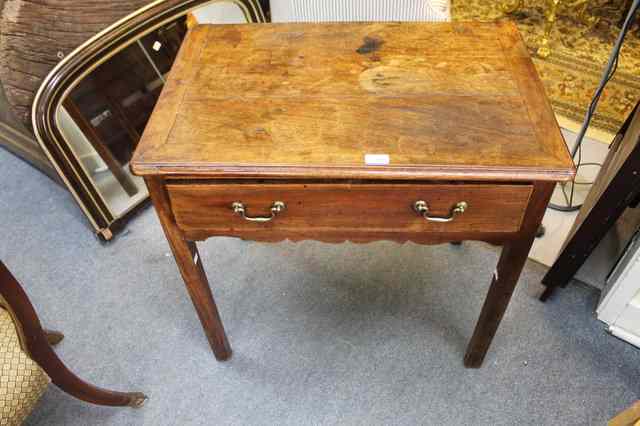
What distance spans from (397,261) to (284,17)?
954 millimetres

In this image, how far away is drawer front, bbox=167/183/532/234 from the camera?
819mm

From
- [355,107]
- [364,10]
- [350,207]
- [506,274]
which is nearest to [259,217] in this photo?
[350,207]

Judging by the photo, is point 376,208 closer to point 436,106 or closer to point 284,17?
point 436,106

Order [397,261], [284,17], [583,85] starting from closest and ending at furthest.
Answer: [397,261]
[284,17]
[583,85]

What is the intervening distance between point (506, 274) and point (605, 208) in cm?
38

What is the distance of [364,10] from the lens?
1525mm

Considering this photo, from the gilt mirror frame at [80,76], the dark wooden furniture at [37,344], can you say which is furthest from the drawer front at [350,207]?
the gilt mirror frame at [80,76]

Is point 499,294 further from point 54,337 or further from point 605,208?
point 54,337

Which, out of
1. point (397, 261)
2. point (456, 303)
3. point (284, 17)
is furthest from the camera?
point (284, 17)

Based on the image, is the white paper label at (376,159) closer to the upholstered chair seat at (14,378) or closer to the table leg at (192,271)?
the table leg at (192,271)

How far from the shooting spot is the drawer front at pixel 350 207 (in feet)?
2.69

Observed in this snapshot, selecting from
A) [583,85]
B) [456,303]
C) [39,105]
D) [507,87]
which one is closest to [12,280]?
[39,105]

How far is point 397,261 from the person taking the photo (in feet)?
5.05

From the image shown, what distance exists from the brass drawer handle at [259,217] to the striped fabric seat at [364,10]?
37.4 inches
